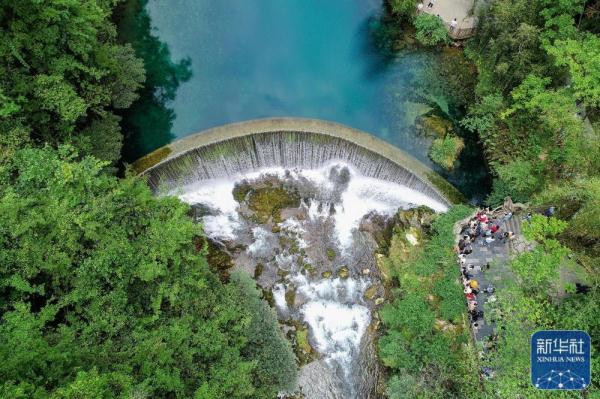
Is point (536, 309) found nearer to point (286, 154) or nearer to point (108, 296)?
point (286, 154)

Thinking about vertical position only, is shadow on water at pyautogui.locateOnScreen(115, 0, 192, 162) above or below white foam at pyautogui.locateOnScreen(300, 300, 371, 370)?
above

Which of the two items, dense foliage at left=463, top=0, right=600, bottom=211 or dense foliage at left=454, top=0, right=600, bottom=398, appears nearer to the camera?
dense foliage at left=454, top=0, right=600, bottom=398

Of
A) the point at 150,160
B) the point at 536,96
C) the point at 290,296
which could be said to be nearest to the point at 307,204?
the point at 290,296

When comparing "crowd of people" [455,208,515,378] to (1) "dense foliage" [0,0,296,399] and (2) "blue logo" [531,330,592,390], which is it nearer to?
(2) "blue logo" [531,330,592,390]

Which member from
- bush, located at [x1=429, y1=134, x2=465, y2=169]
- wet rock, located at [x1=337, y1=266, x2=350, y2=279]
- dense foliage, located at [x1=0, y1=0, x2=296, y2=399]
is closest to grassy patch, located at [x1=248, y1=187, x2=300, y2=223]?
wet rock, located at [x1=337, y1=266, x2=350, y2=279]

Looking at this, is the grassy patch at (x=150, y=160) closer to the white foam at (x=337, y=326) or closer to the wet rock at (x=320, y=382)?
the white foam at (x=337, y=326)

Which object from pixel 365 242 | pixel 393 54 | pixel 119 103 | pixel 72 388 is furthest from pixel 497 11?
pixel 72 388

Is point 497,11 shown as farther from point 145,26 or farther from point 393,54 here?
point 145,26

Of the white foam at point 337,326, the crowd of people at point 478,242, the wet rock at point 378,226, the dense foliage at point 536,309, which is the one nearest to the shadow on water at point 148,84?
the wet rock at point 378,226
